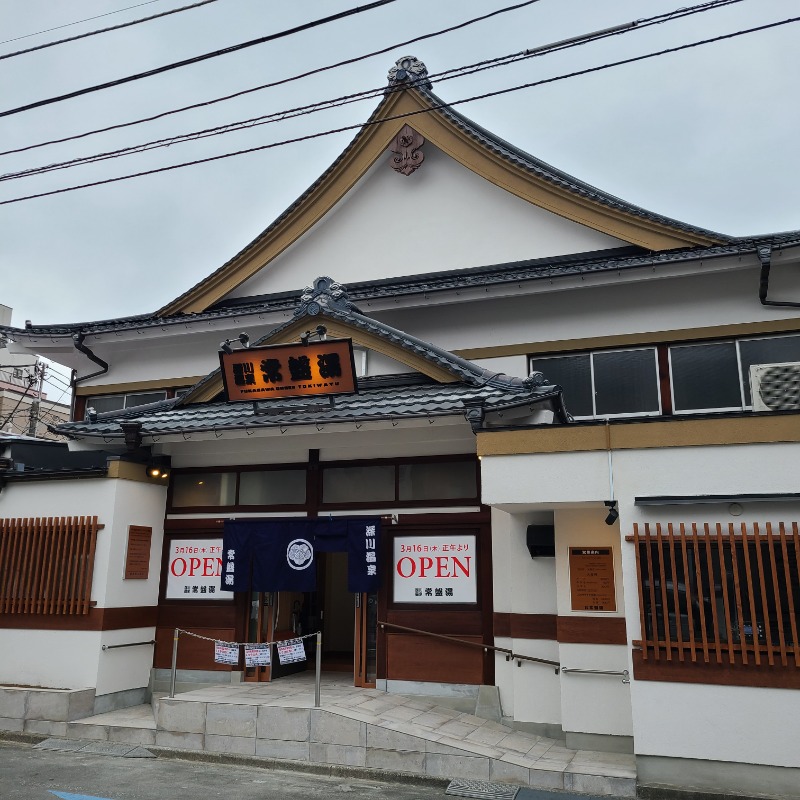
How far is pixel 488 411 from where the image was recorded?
10.0 m

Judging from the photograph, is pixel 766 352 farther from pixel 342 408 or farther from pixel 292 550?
pixel 292 550

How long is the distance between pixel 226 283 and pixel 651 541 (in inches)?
385

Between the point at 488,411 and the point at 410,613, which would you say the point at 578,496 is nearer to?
the point at 488,411

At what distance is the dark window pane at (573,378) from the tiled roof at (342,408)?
1.64m

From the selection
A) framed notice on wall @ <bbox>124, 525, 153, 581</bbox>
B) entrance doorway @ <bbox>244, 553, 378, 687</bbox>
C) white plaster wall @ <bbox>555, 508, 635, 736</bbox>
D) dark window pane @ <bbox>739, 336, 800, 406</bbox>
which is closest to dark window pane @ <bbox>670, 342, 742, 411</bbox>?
dark window pane @ <bbox>739, 336, 800, 406</bbox>

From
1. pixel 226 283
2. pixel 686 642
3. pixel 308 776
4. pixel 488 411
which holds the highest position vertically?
pixel 226 283

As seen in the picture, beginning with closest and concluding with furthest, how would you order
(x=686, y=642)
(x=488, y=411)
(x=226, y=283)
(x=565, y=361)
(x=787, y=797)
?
(x=787, y=797) < (x=686, y=642) < (x=488, y=411) < (x=565, y=361) < (x=226, y=283)

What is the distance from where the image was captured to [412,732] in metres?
9.07

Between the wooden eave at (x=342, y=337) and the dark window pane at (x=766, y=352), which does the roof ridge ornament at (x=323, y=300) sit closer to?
the wooden eave at (x=342, y=337)

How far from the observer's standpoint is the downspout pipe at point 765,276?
10305 mm

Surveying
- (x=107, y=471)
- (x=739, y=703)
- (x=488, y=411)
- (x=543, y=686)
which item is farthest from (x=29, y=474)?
(x=739, y=703)

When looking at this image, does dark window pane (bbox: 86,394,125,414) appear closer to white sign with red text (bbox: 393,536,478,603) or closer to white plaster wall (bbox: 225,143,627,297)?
white plaster wall (bbox: 225,143,627,297)

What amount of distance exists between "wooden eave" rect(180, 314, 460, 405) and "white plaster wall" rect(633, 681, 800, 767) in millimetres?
5129

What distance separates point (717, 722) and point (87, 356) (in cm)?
1318
